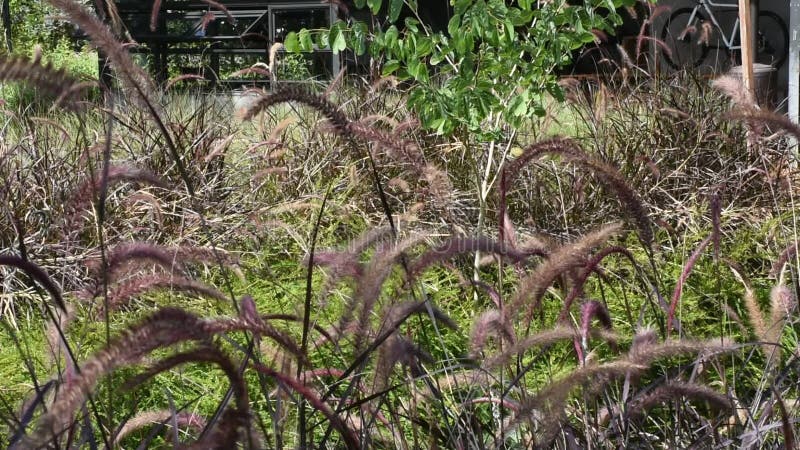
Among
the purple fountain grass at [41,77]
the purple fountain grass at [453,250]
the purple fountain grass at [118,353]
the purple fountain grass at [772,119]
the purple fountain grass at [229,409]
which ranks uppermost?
the purple fountain grass at [41,77]

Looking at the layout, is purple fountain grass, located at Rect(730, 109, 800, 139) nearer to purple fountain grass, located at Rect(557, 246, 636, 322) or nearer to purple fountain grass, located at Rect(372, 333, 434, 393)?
purple fountain grass, located at Rect(557, 246, 636, 322)

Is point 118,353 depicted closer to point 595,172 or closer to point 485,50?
point 595,172

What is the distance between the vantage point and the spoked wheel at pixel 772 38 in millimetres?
10094

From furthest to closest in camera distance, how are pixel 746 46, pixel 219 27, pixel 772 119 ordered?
pixel 219 27 → pixel 746 46 → pixel 772 119

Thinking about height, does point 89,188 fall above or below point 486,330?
above

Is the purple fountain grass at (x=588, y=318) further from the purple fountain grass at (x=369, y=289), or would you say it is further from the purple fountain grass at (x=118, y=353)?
the purple fountain grass at (x=118, y=353)

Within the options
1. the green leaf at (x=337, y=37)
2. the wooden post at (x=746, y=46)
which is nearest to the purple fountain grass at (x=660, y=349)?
the green leaf at (x=337, y=37)

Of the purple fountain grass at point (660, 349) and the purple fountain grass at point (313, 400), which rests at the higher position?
the purple fountain grass at point (313, 400)

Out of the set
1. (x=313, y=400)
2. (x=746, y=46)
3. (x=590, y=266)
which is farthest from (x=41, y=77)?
(x=746, y=46)

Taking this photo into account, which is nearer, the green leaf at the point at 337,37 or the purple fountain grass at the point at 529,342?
the purple fountain grass at the point at 529,342

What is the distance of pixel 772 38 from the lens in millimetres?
10727

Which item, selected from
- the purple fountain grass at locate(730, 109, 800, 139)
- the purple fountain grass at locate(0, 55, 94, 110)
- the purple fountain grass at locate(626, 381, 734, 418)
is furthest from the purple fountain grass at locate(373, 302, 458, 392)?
the purple fountain grass at locate(730, 109, 800, 139)

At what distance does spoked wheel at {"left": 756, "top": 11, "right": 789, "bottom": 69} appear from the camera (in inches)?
397

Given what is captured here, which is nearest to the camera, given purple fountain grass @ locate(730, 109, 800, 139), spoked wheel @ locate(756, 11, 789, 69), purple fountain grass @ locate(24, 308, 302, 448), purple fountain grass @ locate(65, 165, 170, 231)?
purple fountain grass @ locate(24, 308, 302, 448)
